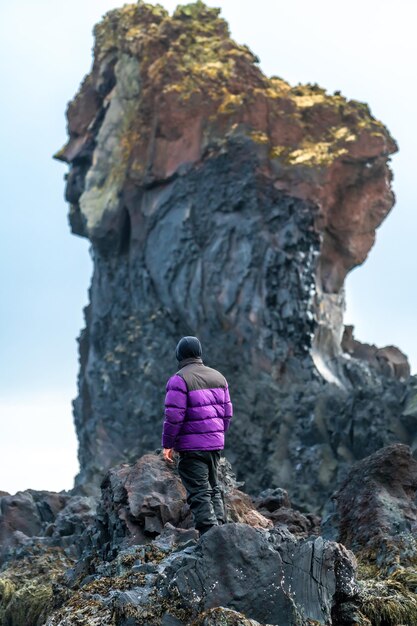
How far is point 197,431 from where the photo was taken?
1245cm

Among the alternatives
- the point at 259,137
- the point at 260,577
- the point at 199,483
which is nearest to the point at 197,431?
the point at 199,483

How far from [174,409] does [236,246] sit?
3842 cm

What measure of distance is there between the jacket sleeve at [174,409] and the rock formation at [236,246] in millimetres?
32002

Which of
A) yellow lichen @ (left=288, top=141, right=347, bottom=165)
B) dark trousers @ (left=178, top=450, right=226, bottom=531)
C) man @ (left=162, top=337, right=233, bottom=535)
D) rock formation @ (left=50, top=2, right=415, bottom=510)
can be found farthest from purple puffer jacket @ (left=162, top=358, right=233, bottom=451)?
yellow lichen @ (left=288, top=141, right=347, bottom=165)

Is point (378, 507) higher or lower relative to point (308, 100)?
lower

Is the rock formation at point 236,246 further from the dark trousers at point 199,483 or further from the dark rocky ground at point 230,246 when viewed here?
the dark trousers at point 199,483

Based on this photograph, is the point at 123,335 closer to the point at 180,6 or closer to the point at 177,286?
→ the point at 177,286

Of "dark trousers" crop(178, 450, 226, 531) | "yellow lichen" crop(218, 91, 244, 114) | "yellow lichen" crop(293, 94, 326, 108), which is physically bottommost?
"dark trousers" crop(178, 450, 226, 531)

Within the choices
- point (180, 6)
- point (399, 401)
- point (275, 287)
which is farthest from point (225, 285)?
point (180, 6)

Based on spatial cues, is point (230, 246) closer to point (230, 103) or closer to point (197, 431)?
point (230, 103)

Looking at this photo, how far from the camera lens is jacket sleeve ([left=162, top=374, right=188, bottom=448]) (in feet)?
40.2

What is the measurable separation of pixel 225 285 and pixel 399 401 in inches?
398

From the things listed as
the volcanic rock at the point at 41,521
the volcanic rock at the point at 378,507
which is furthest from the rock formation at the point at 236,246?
the volcanic rock at the point at 378,507

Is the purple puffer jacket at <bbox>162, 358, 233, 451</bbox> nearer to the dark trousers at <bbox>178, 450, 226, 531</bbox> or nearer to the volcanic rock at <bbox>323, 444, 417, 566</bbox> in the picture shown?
the dark trousers at <bbox>178, 450, 226, 531</bbox>
